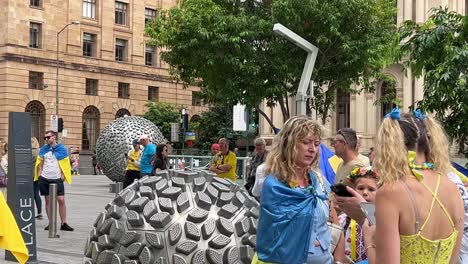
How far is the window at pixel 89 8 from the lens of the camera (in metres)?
59.1

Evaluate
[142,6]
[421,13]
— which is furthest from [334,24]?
[142,6]

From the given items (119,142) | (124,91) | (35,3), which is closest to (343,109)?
(124,91)

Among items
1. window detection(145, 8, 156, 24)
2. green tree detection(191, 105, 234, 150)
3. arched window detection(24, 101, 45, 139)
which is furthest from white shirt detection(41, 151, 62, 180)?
window detection(145, 8, 156, 24)

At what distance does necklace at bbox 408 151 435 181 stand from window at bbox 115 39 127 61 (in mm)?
59515

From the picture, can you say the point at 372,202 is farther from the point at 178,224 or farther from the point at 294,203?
the point at 178,224

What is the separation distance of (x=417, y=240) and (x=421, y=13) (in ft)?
A: 147

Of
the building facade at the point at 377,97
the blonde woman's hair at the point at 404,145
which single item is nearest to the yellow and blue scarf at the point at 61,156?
the blonde woman's hair at the point at 404,145

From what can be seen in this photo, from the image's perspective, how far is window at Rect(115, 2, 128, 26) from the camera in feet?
202

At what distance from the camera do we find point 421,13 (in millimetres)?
45719

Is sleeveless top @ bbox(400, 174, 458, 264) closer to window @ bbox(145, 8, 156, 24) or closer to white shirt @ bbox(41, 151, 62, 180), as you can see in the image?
white shirt @ bbox(41, 151, 62, 180)

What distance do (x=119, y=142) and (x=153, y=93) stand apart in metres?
40.9

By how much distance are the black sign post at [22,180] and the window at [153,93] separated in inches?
2143

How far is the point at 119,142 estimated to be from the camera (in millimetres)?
24141

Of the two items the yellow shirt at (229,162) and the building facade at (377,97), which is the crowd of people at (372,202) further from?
the building facade at (377,97)
